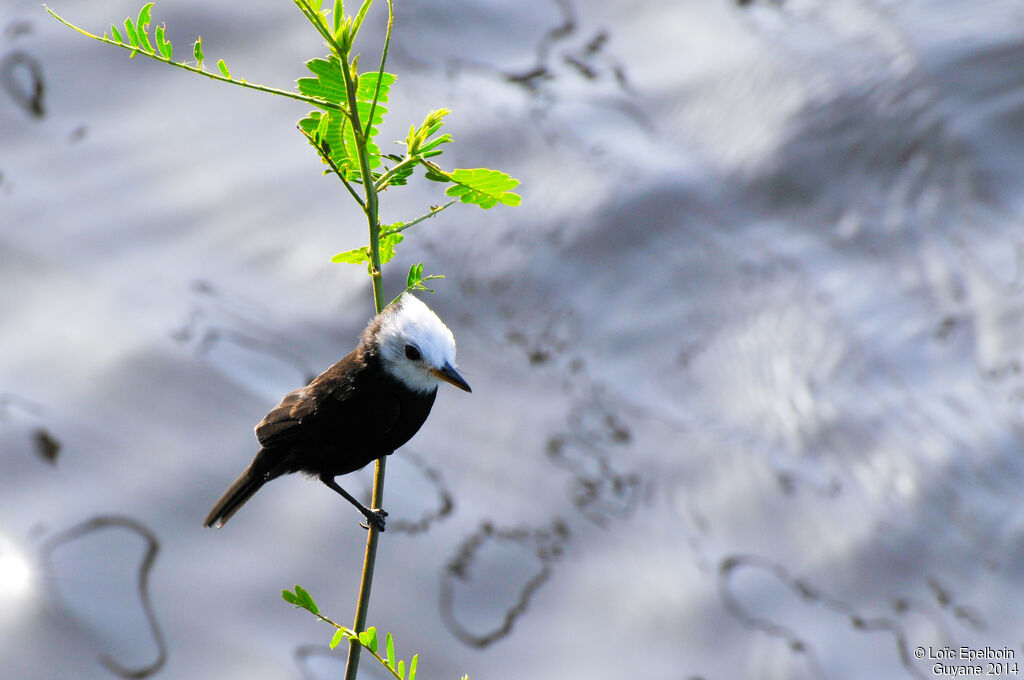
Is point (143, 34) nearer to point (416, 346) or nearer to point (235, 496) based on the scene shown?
point (416, 346)

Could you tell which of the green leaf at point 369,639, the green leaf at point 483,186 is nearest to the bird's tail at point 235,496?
the green leaf at point 369,639

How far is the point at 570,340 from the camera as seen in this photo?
15.5 feet

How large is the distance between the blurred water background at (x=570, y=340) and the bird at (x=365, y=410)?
193cm

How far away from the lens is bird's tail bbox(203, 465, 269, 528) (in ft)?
6.56

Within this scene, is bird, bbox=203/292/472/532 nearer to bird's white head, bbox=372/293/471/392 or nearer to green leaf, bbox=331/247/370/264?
bird's white head, bbox=372/293/471/392

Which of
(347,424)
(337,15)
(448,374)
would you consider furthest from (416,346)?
(337,15)

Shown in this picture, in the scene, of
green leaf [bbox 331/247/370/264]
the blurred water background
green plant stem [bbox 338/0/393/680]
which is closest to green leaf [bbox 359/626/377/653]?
green plant stem [bbox 338/0/393/680]

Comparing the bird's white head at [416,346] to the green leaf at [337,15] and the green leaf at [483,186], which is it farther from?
the green leaf at [337,15]

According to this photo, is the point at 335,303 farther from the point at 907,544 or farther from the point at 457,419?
the point at 907,544

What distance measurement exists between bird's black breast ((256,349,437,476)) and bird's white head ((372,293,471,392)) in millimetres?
25

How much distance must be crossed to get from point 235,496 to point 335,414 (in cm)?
26

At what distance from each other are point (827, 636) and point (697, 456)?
0.92m

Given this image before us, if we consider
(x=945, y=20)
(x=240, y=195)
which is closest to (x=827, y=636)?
(x=240, y=195)

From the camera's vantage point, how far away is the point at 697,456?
4473mm
